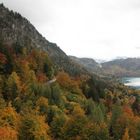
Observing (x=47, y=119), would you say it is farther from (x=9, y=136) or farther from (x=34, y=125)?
(x=9, y=136)

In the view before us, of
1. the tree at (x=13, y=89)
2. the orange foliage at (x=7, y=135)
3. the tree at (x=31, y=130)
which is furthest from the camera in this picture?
the tree at (x=13, y=89)

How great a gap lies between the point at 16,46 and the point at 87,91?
3657 cm

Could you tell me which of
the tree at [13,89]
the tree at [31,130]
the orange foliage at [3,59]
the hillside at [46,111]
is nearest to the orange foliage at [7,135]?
the hillside at [46,111]

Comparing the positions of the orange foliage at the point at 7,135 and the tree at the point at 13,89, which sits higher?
the tree at the point at 13,89

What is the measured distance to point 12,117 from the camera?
86125mm

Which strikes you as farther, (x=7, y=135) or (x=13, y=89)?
(x=13, y=89)

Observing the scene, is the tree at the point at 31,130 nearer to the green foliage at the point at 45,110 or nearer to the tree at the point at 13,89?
the green foliage at the point at 45,110

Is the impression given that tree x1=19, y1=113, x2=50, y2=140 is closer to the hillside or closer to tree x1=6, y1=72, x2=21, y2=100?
the hillside

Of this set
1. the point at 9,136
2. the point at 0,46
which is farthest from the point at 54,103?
the point at 9,136

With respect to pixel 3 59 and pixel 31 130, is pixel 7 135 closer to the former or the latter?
pixel 31 130

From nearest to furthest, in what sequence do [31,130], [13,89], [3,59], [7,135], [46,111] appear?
1. [7,135]
2. [31,130]
3. [46,111]
4. [13,89]
5. [3,59]

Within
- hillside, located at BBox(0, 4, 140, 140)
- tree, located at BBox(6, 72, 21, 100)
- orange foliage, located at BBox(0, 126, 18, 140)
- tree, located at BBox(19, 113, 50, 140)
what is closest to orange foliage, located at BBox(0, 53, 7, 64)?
hillside, located at BBox(0, 4, 140, 140)

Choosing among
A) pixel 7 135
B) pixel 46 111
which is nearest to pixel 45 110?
pixel 46 111

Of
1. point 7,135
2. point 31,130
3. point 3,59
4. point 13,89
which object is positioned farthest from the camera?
point 3,59
